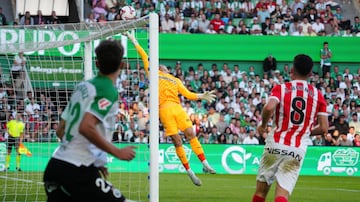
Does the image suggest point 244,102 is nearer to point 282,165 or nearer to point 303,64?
point 282,165

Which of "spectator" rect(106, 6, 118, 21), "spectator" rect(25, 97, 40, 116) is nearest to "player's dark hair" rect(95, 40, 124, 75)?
"spectator" rect(25, 97, 40, 116)

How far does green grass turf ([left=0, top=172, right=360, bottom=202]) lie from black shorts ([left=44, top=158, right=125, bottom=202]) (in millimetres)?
7604

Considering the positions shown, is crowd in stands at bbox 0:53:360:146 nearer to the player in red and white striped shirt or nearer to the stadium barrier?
the stadium barrier

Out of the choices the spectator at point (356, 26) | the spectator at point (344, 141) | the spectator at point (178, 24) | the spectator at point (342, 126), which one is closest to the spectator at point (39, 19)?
the spectator at point (178, 24)

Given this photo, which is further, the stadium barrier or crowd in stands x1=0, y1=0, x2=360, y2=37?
crowd in stands x1=0, y1=0, x2=360, y2=37

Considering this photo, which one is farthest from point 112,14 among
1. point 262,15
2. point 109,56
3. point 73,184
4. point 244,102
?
point 73,184

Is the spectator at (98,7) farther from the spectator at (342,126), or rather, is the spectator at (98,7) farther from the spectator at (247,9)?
the spectator at (342,126)

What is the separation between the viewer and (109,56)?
6.79 meters

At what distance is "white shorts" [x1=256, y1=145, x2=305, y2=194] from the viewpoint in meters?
9.27

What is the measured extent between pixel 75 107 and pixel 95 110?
0.67ft

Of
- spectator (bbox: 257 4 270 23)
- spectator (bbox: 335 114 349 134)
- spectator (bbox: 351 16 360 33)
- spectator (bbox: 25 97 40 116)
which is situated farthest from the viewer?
spectator (bbox: 351 16 360 33)

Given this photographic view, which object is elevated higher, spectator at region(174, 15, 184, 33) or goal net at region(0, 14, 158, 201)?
spectator at region(174, 15, 184, 33)

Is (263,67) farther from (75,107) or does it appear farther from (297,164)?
(75,107)

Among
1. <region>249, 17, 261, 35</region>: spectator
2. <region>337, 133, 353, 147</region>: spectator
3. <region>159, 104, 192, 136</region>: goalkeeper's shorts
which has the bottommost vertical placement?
<region>337, 133, 353, 147</region>: spectator
